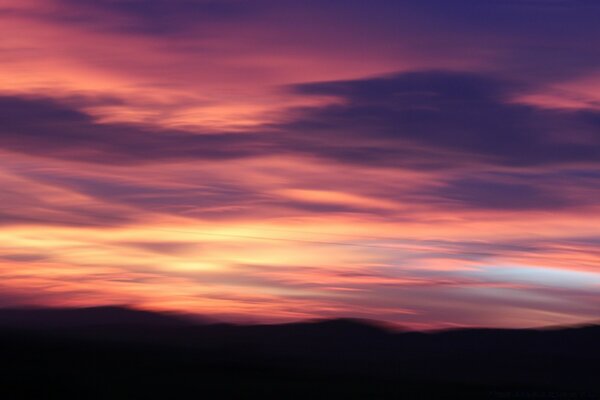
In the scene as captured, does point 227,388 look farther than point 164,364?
No

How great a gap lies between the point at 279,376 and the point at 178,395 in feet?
30.8

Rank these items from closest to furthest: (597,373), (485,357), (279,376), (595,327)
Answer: (279,376)
(597,373)
(485,357)
(595,327)

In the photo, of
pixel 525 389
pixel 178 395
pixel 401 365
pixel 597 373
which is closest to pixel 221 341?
pixel 401 365

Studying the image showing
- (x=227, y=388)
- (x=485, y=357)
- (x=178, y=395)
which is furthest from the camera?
(x=485, y=357)

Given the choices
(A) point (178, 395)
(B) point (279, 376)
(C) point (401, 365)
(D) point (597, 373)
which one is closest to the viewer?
(A) point (178, 395)

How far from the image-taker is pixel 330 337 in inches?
3452

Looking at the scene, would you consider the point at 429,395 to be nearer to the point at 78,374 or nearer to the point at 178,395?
the point at 178,395

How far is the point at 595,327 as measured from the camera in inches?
3698

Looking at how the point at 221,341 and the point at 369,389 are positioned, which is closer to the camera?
the point at 369,389

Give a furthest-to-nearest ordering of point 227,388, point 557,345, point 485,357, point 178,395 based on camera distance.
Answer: point 557,345 < point 485,357 < point 227,388 < point 178,395

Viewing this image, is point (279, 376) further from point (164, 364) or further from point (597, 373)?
point (597, 373)

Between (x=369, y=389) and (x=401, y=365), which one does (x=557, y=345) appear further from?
(x=369, y=389)

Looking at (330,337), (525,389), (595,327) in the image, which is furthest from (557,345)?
(525,389)

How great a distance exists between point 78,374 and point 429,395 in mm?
13015
